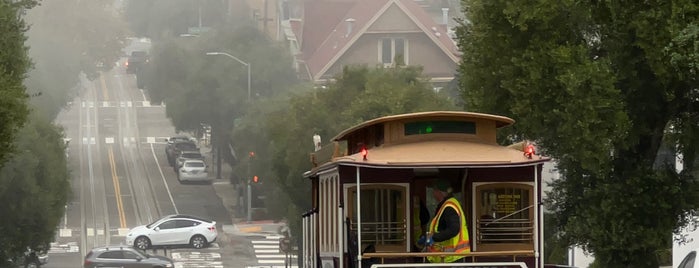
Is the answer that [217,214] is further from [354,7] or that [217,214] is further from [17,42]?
[17,42]

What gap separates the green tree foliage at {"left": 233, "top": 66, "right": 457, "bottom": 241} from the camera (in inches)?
2392

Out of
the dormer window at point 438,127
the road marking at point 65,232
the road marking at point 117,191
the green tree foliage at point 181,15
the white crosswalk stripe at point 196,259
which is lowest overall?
the white crosswalk stripe at point 196,259

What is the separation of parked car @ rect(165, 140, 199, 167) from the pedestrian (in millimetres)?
84770

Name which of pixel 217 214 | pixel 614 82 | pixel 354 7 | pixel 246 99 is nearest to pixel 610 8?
pixel 614 82

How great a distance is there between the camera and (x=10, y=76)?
33281mm

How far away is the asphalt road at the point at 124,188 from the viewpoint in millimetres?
79312

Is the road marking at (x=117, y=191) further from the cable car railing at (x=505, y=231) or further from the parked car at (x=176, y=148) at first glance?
the cable car railing at (x=505, y=231)

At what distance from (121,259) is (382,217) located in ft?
150

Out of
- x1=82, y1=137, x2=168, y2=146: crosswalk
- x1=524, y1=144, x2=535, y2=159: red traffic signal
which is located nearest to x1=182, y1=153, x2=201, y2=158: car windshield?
x1=82, y1=137, x2=168, y2=146: crosswalk

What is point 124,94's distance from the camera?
142 meters

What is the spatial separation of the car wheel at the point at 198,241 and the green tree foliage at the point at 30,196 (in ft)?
32.8

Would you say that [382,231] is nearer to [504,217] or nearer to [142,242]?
[504,217]

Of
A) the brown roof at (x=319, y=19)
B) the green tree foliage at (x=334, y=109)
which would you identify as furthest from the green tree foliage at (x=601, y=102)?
the brown roof at (x=319, y=19)

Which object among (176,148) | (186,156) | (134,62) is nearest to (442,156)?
(186,156)
